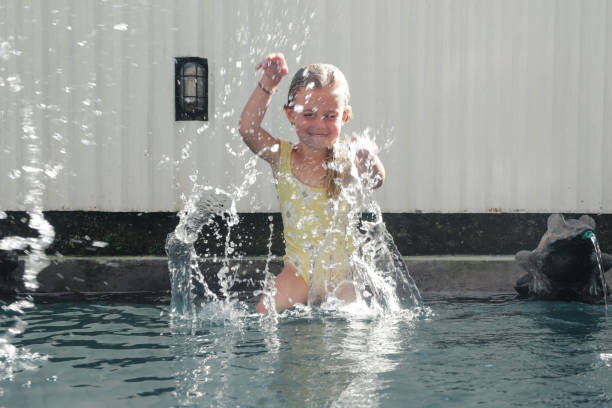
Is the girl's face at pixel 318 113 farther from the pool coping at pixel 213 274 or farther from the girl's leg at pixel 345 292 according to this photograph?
the pool coping at pixel 213 274

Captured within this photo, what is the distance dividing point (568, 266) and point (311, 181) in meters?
2.23

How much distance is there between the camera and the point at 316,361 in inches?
130

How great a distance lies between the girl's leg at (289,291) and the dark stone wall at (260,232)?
231 cm

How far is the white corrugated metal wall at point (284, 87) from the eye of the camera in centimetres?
670

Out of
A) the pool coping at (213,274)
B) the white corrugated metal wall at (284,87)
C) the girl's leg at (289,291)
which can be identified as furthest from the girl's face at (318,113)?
the white corrugated metal wall at (284,87)

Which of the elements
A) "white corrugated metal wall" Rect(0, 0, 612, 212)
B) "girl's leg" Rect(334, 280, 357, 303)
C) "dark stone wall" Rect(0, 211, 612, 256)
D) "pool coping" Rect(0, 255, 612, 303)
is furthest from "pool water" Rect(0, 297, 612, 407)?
"white corrugated metal wall" Rect(0, 0, 612, 212)

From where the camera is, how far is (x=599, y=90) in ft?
23.0

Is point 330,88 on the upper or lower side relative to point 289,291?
upper

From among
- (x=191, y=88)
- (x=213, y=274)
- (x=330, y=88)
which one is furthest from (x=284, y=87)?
(x=330, y=88)

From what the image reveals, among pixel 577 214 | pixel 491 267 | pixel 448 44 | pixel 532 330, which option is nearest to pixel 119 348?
pixel 532 330

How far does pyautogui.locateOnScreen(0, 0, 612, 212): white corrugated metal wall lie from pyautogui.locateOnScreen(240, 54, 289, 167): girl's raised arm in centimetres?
234

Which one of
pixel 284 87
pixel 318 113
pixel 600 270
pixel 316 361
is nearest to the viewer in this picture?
pixel 316 361

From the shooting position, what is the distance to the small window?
675cm

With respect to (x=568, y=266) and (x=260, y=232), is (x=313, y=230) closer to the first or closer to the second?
(x=568, y=266)
